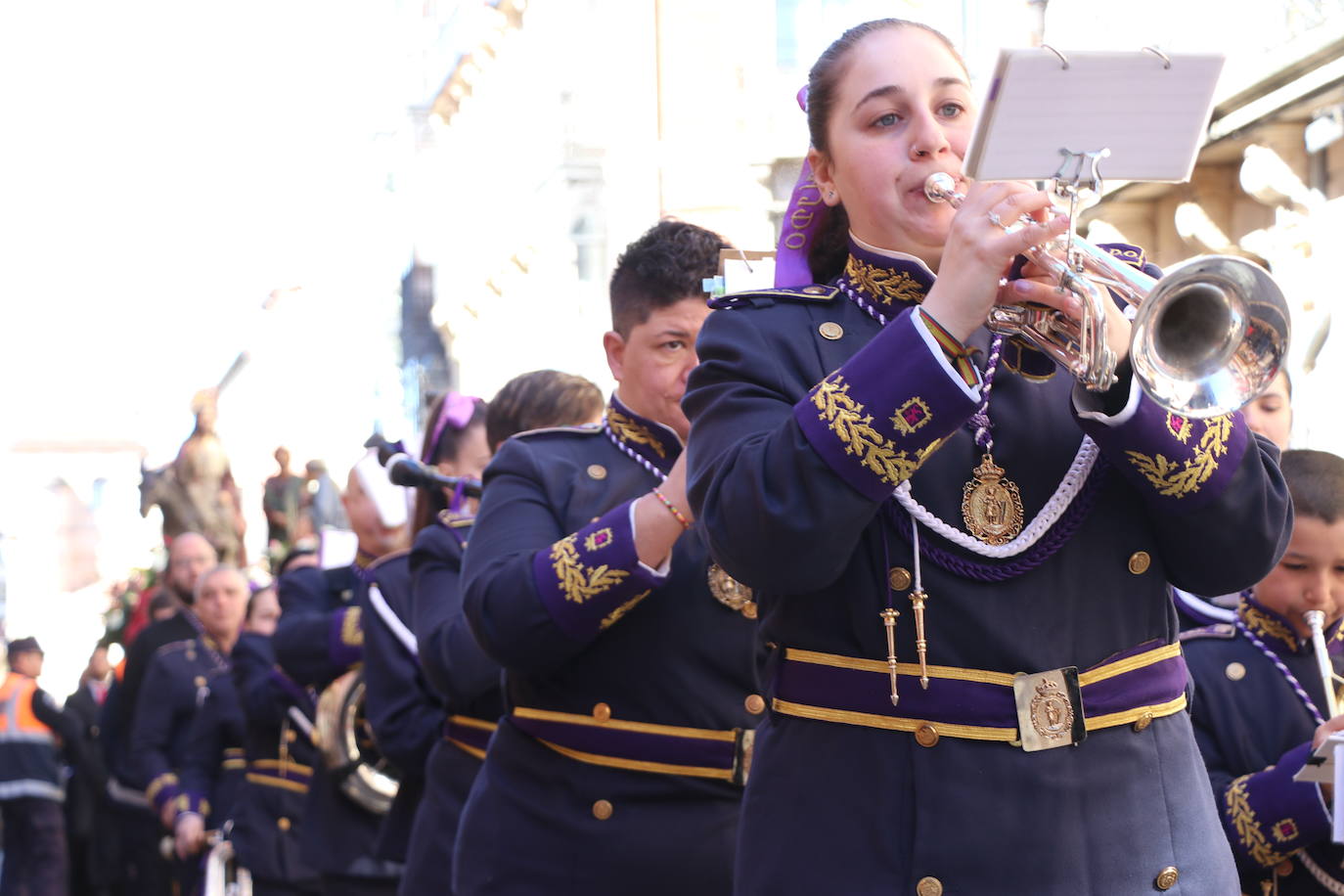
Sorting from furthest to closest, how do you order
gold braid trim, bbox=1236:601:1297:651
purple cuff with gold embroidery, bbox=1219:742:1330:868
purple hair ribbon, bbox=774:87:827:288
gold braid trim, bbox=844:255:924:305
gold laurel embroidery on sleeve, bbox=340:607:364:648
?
1. gold laurel embroidery on sleeve, bbox=340:607:364:648
2. gold braid trim, bbox=1236:601:1297:651
3. purple cuff with gold embroidery, bbox=1219:742:1330:868
4. purple hair ribbon, bbox=774:87:827:288
5. gold braid trim, bbox=844:255:924:305

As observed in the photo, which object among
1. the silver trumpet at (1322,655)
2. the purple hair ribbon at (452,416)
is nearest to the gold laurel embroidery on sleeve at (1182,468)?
the silver trumpet at (1322,655)

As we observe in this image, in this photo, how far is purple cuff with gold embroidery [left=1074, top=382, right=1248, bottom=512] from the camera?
2.37m

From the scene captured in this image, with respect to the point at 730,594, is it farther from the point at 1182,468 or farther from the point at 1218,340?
the point at 1218,340

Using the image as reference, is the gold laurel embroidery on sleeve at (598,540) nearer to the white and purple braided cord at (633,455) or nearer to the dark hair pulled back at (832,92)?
the white and purple braided cord at (633,455)

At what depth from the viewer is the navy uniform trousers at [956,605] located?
7.77 ft

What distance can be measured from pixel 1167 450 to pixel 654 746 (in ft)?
5.28

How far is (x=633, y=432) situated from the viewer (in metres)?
4.10

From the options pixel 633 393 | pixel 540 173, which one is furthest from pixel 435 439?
pixel 540 173

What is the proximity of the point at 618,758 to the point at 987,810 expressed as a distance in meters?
1.48

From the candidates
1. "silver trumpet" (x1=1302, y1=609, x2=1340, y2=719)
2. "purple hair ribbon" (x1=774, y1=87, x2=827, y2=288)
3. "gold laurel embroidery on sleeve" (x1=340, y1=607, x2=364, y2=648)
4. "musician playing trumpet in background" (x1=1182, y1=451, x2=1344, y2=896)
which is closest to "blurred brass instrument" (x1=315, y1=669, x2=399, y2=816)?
"gold laurel embroidery on sleeve" (x1=340, y1=607, x2=364, y2=648)

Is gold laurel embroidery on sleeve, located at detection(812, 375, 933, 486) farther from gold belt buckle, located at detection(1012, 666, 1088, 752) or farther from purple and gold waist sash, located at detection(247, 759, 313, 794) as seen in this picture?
purple and gold waist sash, located at detection(247, 759, 313, 794)

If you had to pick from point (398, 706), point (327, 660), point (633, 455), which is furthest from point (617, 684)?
point (327, 660)

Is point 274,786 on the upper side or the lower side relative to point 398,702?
lower

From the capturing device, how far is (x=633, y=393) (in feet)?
13.4
